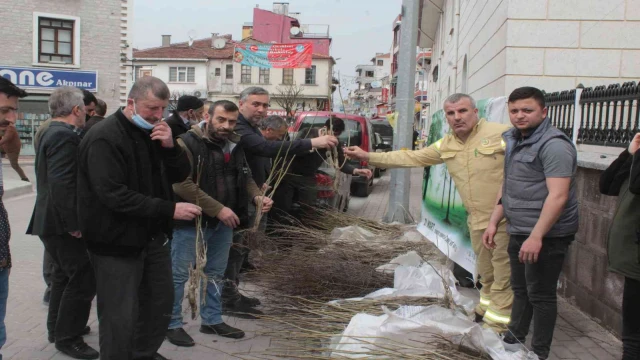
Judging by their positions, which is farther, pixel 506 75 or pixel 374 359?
pixel 506 75

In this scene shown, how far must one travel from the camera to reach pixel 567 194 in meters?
3.65

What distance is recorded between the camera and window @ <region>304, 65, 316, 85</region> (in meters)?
57.8

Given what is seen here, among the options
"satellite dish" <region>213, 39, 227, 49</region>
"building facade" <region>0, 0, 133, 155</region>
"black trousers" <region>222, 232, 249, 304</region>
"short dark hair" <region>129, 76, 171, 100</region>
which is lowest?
"black trousers" <region>222, 232, 249, 304</region>

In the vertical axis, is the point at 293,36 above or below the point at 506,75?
above

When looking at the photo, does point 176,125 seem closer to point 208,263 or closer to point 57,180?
point 57,180

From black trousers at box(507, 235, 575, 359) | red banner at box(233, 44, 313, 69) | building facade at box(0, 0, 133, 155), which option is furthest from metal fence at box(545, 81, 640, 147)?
red banner at box(233, 44, 313, 69)

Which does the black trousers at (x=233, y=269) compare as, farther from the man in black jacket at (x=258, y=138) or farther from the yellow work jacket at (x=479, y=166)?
the yellow work jacket at (x=479, y=166)

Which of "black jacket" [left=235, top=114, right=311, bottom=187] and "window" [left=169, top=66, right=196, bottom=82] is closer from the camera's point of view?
"black jacket" [left=235, top=114, right=311, bottom=187]

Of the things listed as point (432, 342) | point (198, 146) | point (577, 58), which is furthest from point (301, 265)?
point (577, 58)

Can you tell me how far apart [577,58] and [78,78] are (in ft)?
78.2

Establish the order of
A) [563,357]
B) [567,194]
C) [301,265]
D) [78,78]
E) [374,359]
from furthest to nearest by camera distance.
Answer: [78,78], [301,265], [563,357], [567,194], [374,359]

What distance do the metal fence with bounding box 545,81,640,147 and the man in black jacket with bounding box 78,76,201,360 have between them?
3.66m

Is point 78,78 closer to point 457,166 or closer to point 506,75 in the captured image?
point 506,75

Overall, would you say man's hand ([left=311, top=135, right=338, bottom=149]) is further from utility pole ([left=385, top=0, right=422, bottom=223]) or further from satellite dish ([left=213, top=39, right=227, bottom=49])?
satellite dish ([left=213, top=39, right=227, bottom=49])
